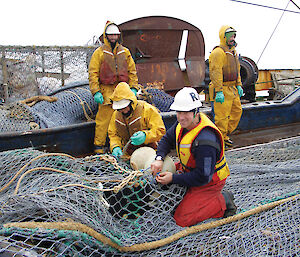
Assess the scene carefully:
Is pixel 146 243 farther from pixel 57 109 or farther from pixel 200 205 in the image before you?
pixel 57 109

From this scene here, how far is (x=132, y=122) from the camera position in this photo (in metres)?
3.78

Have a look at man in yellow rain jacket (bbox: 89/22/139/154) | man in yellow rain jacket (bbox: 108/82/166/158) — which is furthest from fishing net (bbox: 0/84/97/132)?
man in yellow rain jacket (bbox: 108/82/166/158)

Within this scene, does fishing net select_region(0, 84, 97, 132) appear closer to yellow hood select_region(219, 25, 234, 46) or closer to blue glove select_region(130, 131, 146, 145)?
blue glove select_region(130, 131, 146, 145)

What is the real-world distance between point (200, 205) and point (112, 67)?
121 inches

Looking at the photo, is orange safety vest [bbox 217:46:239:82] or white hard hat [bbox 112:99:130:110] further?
orange safety vest [bbox 217:46:239:82]

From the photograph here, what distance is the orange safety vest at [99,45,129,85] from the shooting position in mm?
4934

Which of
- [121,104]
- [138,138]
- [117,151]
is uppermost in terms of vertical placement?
[121,104]

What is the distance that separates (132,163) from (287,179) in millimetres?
1988

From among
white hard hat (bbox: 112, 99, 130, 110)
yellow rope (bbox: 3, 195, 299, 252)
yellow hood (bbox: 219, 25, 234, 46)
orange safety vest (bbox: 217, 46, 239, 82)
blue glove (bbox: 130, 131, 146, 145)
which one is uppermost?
yellow hood (bbox: 219, 25, 234, 46)

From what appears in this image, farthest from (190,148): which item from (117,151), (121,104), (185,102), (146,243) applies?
(117,151)

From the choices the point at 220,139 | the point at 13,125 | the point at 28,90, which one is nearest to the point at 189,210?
the point at 220,139

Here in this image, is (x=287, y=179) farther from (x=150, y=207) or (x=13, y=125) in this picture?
(x=13, y=125)

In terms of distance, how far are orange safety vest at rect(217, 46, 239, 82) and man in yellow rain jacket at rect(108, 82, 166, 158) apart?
8.40ft

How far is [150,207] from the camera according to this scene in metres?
2.77
